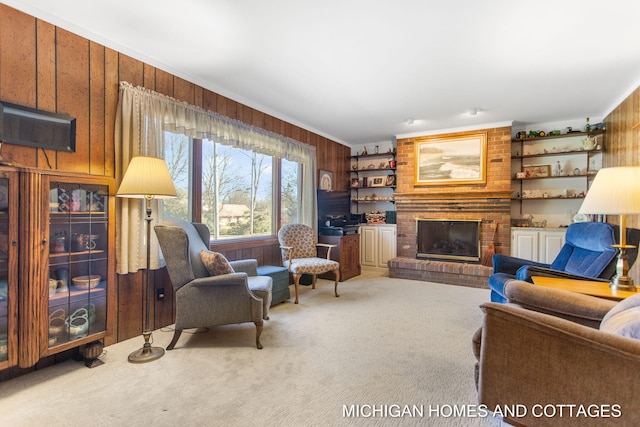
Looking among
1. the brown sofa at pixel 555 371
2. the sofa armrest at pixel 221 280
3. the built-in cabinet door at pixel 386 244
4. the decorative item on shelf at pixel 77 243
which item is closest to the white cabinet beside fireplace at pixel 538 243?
the built-in cabinet door at pixel 386 244

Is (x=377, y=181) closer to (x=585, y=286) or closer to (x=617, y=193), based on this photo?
(x=585, y=286)

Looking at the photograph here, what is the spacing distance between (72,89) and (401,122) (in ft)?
12.9

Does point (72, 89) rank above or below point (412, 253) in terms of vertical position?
above

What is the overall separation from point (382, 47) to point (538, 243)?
3.72 m

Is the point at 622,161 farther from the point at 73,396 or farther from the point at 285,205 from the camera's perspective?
Answer: the point at 73,396

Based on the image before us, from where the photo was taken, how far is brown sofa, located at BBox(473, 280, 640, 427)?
3.39ft

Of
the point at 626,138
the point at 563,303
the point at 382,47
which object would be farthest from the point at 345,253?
the point at 626,138

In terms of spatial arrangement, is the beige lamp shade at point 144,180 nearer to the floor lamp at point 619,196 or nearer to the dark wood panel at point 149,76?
the dark wood panel at point 149,76

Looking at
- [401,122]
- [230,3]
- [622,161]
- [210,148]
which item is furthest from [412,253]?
[230,3]

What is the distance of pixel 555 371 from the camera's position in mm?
1148

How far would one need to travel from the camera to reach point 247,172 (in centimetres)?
391

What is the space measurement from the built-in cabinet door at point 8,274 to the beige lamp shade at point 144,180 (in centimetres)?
57

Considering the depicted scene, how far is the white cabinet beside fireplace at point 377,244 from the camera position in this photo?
5.58 meters

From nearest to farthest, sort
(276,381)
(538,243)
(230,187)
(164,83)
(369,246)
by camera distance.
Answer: (276,381) → (164,83) → (230,187) → (538,243) → (369,246)
